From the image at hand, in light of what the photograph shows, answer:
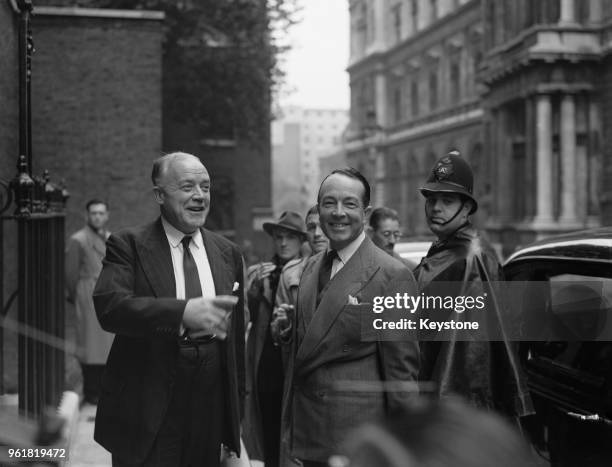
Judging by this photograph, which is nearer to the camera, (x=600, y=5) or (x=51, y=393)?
(x=51, y=393)

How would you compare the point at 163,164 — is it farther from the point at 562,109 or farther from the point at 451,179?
the point at 562,109

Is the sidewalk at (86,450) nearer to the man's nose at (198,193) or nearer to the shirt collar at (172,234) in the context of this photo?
the shirt collar at (172,234)

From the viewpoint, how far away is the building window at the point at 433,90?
5759 centimetres

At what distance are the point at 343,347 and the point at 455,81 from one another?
5195 centimetres

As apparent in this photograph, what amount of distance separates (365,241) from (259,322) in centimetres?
220

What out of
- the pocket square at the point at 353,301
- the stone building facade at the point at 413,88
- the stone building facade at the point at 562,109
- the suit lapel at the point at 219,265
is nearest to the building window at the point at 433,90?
the stone building facade at the point at 413,88

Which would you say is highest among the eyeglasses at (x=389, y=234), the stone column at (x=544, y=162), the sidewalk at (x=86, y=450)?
the stone column at (x=544, y=162)

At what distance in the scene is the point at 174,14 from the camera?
24.5 meters

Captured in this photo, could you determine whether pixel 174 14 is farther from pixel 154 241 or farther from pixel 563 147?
pixel 154 241

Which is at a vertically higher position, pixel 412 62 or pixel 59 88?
pixel 412 62

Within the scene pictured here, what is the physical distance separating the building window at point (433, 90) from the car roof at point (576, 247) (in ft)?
173

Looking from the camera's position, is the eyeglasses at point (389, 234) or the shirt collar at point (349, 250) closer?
the shirt collar at point (349, 250)

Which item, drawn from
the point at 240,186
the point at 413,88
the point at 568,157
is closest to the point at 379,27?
the point at 413,88

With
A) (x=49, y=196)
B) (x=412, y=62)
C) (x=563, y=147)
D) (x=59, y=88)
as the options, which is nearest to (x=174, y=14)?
(x=59, y=88)
